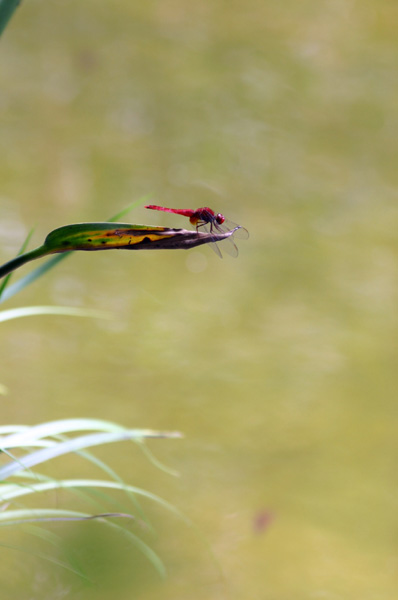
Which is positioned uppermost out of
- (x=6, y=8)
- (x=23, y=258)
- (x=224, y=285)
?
(x=224, y=285)

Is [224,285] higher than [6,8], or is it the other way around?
[224,285]

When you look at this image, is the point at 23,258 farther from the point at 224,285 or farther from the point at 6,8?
the point at 224,285

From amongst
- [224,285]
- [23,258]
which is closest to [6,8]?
[23,258]

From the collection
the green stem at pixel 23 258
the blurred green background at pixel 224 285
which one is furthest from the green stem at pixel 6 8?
the blurred green background at pixel 224 285

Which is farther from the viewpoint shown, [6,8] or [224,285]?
[224,285]

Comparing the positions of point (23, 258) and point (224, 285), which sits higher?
point (224, 285)

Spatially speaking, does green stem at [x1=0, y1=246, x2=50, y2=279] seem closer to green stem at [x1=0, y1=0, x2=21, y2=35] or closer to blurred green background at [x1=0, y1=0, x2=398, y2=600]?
green stem at [x1=0, y1=0, x2=21, y2=35]

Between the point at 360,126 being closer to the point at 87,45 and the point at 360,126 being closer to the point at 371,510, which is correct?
the point at 87,45

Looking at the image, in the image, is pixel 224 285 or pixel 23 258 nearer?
pixel 23 258

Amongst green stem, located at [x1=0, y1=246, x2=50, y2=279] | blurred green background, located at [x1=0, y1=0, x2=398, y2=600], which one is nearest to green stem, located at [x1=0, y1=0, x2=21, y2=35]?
green stem, located at [x1=0, y1=246, x2=50, y2=279]
